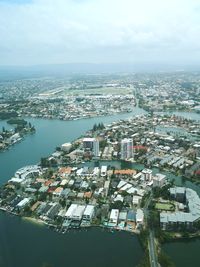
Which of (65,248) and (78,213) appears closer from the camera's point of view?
(65,248)

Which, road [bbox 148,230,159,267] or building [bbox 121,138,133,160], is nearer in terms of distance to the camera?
road [bbox 148,230,159,267]

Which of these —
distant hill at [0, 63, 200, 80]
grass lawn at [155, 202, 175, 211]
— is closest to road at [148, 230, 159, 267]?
grass lawn at [155, 202, 175, 211]

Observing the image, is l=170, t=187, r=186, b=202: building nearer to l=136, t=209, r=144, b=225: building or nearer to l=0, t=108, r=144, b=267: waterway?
l=136, t=209, r=144, b=225: building

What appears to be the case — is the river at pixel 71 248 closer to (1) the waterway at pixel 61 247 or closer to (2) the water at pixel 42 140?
(1) the waterway at pixel 61 247

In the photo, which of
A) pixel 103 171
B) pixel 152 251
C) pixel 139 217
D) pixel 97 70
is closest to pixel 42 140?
pixel 103 171

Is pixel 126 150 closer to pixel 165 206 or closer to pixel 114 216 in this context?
pixel 165 206

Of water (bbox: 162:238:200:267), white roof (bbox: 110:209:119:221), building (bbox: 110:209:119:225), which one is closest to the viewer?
water (bbox: 162:238:200:267)

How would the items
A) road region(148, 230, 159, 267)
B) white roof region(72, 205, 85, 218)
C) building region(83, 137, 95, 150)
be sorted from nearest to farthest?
road region(148, 230, 159, 267) < white roof region(72, 205, 85, 218) < building region(83, 137, 95, 150)

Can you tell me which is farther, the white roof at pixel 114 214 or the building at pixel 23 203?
the building at pixel 23 203

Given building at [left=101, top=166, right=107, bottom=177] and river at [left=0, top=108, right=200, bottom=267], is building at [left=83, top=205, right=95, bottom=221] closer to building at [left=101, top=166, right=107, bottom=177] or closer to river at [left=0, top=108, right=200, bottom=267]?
river at [left=0, top=108, right=200, bottom=267]

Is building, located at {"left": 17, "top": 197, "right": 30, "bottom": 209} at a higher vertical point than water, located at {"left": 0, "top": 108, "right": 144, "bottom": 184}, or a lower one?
higher

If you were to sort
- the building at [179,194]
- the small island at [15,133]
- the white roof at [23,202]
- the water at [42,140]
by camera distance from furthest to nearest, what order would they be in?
the small island at [15,133], the water at [42,140], the white roof at [23,202], the building at [179,194]

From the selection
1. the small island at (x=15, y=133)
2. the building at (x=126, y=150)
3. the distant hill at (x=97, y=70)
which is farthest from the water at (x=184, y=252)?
the distant hill at (x=97, y=70)

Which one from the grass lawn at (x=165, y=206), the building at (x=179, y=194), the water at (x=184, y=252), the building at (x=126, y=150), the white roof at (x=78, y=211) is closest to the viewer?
the water at (x=184, y=252)
